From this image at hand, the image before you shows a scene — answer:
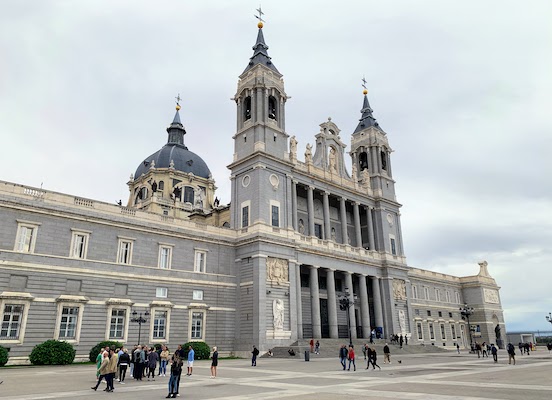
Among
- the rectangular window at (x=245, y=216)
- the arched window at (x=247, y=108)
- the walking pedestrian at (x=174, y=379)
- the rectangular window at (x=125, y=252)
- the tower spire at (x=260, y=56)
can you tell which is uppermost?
the tower spire at (x=260, y=56)

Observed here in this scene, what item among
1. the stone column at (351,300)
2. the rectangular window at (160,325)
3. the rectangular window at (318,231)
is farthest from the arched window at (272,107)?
the rectangular window at (160,325)

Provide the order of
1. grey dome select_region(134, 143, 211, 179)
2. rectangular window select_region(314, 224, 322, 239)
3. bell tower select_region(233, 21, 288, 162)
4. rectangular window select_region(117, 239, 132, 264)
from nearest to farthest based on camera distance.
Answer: rectangular window select_region(117, 239, 132, 264) → bell tower select_region(233, 21, 288, 162) → rectangular window select_region(314, 224, 322, 239) → grey dome select_region(134, 143, 211, 179)

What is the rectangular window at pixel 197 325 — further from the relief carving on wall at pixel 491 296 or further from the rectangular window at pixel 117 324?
the relief carving on wall at pixel 491 296

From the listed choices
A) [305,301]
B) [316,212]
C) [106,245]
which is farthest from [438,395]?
[316,212]

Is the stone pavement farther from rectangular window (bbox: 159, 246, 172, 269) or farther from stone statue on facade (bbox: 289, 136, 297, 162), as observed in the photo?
stone statue on facade (bbox: 289, 136, 297, 162)

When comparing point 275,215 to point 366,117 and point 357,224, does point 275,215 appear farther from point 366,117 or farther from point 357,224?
point 366,117

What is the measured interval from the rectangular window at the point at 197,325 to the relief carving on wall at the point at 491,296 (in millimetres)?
57307

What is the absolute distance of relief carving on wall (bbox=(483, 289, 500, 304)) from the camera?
252 feet

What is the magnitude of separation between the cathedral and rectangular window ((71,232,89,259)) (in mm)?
81

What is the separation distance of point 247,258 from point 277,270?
3150 mm

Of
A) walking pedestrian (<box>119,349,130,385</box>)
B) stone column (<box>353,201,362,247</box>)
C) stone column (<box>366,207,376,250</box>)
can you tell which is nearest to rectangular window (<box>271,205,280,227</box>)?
stone column (<box>353,201,362,247</box>)

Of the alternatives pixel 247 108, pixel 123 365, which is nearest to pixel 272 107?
pixel 247 108

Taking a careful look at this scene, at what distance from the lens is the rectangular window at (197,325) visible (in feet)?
127

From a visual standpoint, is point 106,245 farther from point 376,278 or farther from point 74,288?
point 376,278
